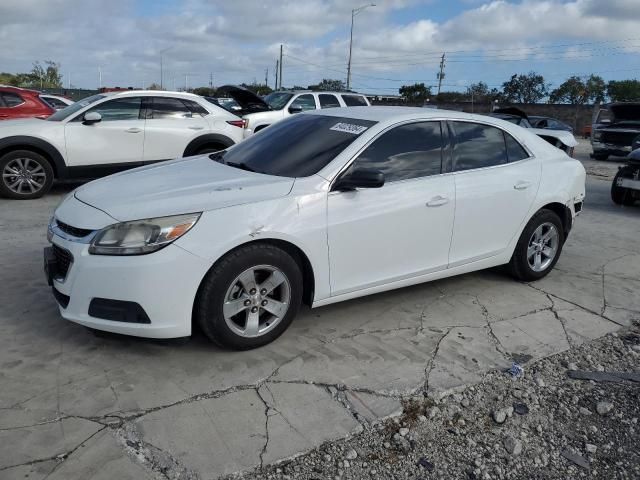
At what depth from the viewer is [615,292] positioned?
5.23 meters

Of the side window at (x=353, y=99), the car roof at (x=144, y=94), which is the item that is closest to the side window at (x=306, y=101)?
the side window at (x=353, y=99)

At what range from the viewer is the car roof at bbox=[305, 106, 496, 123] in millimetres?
4324

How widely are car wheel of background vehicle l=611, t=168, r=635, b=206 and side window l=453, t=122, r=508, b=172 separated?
5.90 meters

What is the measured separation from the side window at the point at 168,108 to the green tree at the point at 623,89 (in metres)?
62.9

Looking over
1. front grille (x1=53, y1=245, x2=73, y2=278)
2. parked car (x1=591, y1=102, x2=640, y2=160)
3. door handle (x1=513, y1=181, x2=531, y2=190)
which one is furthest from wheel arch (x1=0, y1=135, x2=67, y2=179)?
parked car (x1=591, y1=102, x2=640, y2=160)

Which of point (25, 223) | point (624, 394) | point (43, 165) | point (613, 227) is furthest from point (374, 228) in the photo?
point (43, 165)

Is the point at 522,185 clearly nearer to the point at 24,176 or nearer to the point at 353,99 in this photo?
the point at 24,176

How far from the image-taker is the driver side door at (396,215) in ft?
12.7

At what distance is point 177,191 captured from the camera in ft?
11.9

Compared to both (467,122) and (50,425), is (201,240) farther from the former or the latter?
(467,122)

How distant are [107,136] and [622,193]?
28.4 ft

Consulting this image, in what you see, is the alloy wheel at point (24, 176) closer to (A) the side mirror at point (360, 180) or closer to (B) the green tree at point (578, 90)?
(A) the side mirror at point (360, 180)

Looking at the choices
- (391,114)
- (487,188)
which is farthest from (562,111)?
(391,114)

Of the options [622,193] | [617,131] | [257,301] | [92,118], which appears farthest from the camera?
[617,131]
